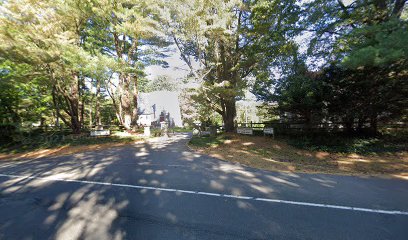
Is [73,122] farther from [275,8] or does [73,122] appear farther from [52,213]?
[275,8]

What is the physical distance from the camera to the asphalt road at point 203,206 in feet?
9.09

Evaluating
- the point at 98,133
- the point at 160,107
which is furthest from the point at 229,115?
the point at 160,107

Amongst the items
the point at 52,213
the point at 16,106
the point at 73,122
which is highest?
the point at 16,106

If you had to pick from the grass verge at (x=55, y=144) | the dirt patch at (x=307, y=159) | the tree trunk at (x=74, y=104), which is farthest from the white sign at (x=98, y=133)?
the dirt patch at (x=307, y=159)

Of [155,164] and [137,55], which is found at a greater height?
[137,55]

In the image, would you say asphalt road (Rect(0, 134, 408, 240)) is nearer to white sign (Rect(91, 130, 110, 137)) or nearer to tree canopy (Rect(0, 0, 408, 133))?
tree canopy (Rect(0, 0, 408, 133))

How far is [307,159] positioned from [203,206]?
6.07 m

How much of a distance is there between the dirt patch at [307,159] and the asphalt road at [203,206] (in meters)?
0.92

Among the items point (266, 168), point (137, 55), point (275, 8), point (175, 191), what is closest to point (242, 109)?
point (137, 55)

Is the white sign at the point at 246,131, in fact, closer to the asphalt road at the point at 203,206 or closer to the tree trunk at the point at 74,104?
the asphalt road at the point at 203,206

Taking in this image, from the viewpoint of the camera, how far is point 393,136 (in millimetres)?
9242

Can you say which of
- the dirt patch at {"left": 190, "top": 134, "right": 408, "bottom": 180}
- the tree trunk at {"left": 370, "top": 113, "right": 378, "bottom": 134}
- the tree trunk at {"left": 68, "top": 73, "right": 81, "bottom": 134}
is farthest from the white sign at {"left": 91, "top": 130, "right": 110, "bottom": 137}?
the tree trunk at {"left": 370, "top": 113, "right": 378, "bottom": 134}

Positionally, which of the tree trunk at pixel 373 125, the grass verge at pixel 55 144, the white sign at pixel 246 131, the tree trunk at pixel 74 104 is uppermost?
the tree trunk at pixel 74 104

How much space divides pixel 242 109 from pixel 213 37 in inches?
944
